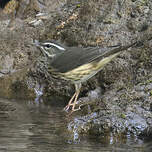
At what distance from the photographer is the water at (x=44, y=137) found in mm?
5398

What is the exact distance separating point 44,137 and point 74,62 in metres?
2.24

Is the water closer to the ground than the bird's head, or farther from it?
closer to the ground

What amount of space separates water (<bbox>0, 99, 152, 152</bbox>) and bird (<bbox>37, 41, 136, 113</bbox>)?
2.35 ft

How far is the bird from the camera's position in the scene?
7.45 meters

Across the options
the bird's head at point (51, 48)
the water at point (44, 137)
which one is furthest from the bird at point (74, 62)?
the water at point (44, 137)

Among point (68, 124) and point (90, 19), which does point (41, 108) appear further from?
point (90, 19)

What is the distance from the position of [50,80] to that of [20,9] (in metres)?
4.10

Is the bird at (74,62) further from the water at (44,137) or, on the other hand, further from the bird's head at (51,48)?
the water at (44,137)

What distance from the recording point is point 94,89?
8805 mm

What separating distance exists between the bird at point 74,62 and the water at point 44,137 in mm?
716

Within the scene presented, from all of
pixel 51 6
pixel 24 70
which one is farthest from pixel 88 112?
pixel 51 6

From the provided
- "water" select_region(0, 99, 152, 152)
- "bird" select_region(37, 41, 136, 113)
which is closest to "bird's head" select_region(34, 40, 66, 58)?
"bird" select_region(37, 41, 136, 113)

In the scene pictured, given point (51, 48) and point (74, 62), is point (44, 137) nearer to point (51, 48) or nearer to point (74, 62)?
point (74, 62)

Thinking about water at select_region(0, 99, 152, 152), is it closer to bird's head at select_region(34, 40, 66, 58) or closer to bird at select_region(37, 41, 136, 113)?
bird at select_region(37, 41, 136, 113)
